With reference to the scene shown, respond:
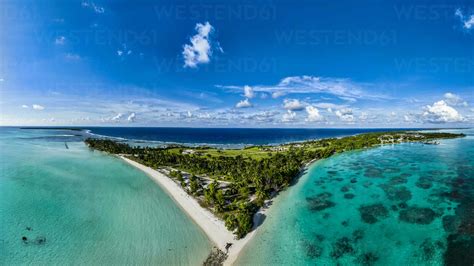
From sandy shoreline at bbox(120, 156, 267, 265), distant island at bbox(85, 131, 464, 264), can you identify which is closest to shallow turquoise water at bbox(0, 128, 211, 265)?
sandy shoreline at bbox(120, 156, 267, 265)

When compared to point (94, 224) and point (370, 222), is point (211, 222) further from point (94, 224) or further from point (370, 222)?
point (370, 222)

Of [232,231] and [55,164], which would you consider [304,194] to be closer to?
[232,231]

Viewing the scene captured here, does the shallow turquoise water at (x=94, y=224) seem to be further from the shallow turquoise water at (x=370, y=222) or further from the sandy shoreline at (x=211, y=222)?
the shallow turquoise water at (x=370, y=222)

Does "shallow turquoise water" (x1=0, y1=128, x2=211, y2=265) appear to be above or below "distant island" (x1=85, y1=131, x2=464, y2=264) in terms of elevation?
below

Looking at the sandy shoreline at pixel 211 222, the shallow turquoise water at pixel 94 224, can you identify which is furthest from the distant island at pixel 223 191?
the shallow turquoise water at pixel 94 224

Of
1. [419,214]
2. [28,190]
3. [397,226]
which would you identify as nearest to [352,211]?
[397,226]

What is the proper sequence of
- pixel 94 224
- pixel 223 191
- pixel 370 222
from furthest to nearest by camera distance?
pixel 223 191
pixel 94 224
pixel 370 222

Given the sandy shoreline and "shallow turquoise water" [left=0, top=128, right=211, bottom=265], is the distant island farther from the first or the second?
"shallow turquoise water" [left=0, top=128, right=211, bottom=265]

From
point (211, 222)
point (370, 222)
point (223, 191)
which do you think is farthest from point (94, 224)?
point (370, 222)
